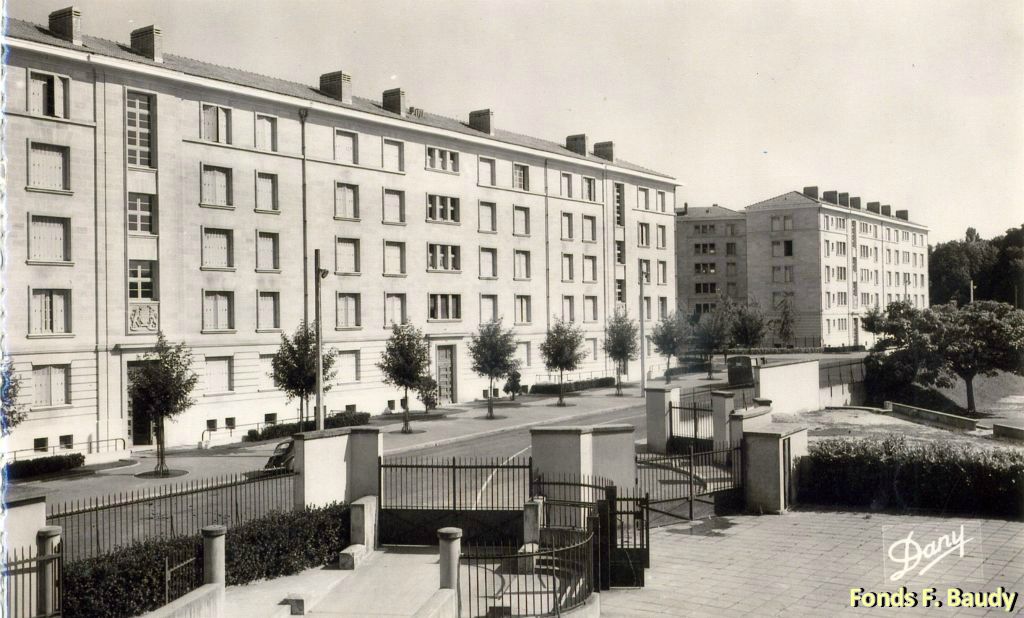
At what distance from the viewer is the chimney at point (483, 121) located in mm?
52375

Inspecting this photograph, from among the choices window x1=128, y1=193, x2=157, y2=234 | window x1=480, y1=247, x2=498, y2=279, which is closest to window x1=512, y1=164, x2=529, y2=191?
window x1=480, y1=247, x2=498, y2=279

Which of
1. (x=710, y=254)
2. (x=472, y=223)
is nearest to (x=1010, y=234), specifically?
(x=710, y=254)

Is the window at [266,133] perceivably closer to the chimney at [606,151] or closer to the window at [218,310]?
the window at [218,310]

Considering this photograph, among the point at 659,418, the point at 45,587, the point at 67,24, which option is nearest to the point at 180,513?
the point at 45,587

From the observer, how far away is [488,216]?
5169cm

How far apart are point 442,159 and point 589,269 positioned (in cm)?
1536

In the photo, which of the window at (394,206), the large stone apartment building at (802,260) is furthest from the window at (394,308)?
the large stone apartment building at (802,260)

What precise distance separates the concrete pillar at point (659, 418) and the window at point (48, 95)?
24.7 metres

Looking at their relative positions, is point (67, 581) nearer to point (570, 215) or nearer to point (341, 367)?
point (341, 367)

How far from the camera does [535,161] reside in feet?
180

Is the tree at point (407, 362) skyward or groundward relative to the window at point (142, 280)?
groundward

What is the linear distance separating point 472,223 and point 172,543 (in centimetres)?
3738

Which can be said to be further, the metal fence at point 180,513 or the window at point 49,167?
the window at point 49,167

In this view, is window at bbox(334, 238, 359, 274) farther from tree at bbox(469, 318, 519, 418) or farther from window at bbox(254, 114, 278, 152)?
tree at bbox(469, 318, 519, 418)
